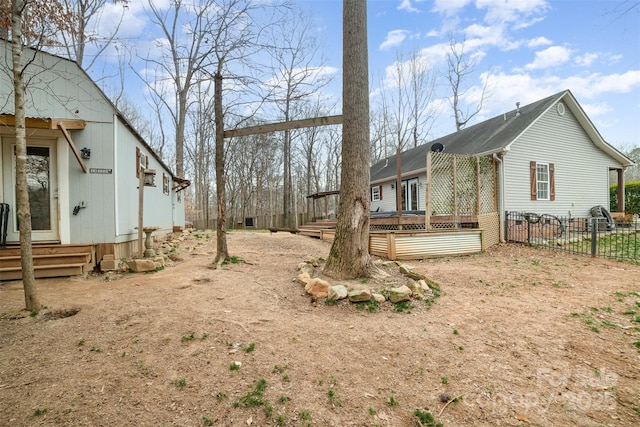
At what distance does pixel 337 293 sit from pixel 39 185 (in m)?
5.84

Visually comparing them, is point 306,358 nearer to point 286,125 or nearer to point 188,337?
point 188,337

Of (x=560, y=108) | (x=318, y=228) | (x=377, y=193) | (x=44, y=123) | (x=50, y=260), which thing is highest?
(x=560, y=108)

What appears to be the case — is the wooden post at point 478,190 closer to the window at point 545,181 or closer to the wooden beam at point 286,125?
the window at point 545,181

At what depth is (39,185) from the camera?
5.27 metres

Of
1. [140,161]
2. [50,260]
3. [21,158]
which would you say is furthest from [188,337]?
[140,161]

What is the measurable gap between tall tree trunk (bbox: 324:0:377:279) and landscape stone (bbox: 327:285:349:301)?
64cm

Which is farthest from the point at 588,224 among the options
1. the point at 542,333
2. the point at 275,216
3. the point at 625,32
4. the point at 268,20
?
the point at 275,216

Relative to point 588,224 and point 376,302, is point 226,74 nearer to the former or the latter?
point 376,302

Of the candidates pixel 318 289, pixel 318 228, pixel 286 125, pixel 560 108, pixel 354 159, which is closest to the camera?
pixel 318 289

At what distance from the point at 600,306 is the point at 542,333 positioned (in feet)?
5.38

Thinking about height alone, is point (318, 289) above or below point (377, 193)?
below

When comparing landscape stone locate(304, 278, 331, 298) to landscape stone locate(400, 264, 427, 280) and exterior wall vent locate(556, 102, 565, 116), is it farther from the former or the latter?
exterior wall vent locate(556, 102, 565, 116)

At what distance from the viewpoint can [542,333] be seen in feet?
9.96

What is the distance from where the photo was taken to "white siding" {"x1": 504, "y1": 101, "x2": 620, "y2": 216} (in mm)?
10734
